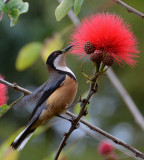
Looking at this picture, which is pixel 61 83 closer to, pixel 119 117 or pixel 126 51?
pixel 126 51

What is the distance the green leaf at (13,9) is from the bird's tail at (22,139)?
0.94 metres

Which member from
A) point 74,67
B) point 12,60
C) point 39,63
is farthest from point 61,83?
point 12,60

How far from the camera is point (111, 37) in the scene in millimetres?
2279

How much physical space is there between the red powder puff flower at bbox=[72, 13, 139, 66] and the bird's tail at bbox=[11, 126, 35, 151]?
37.9 inches

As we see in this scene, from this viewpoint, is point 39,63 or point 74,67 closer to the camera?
point 74,67

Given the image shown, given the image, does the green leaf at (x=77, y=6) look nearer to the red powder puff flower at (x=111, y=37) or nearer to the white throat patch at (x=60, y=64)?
the red powder puff flower at (x=111, y=37)

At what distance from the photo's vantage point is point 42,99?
321 cm

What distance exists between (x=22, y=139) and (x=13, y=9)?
1028 mm

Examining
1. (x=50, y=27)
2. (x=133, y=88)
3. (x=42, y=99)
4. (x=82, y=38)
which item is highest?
(x=82, y=38)

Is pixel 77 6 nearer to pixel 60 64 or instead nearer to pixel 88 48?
pixel 88 48

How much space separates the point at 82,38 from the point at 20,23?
4.74 m

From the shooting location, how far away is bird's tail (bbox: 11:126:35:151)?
2902mm

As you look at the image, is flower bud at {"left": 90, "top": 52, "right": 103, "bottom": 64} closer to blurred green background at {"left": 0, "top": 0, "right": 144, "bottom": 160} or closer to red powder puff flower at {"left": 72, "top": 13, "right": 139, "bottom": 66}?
red powder puff flower at {"left": 72, "top": 13, "right": 139, "bottom": 66}

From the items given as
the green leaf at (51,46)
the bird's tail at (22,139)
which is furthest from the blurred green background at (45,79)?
the bird's tail at (22,139)
